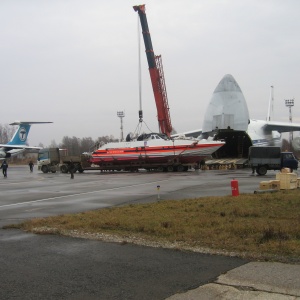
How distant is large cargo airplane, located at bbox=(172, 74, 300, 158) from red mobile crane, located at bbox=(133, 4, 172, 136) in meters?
4.80

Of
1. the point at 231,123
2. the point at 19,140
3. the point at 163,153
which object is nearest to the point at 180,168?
the point at 163,153

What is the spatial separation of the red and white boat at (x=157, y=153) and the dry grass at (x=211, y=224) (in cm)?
2310

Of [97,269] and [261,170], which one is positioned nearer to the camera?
[97,269]

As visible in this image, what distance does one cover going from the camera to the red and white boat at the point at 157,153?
115ft

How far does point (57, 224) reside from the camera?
30.3 feet

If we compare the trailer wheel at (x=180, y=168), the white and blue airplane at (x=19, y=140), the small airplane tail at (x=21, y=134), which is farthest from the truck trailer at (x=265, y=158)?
the small airplane tail at (x=21, y=134)

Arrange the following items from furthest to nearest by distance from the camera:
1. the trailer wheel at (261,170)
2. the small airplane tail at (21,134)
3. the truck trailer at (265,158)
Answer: the small airplane tail at (21,134), the truck trailer at (265,158), the trailer wheel at (261,170)

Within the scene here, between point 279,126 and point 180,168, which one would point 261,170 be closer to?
point 180,168

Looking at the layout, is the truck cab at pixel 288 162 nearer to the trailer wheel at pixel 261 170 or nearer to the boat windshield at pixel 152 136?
the trailer wheel at pixel 261 170

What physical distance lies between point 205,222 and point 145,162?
2819 centimetres

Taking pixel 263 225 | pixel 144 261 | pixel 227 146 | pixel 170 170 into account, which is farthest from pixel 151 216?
pixel 227 146

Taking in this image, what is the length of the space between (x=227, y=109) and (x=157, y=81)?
822cm

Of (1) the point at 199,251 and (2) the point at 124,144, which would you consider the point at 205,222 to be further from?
(2) the point at 124,144

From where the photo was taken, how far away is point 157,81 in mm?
37875
